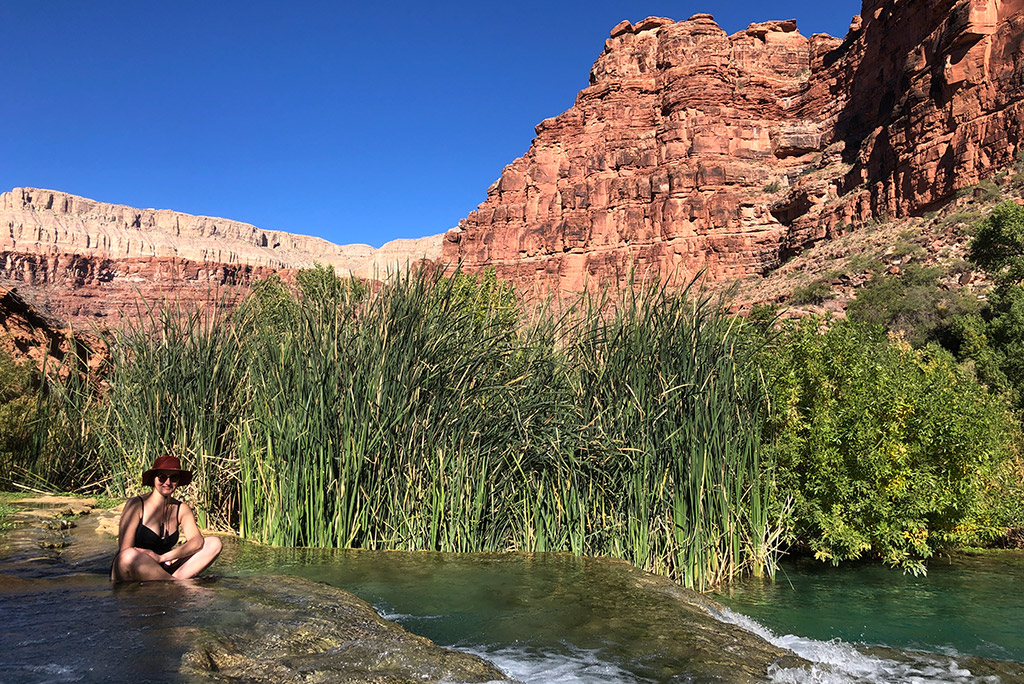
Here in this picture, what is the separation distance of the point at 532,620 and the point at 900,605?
17.6 feet

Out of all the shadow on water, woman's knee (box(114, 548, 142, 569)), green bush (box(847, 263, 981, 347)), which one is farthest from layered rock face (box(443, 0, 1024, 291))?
the shadow on water

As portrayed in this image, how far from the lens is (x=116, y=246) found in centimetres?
19775

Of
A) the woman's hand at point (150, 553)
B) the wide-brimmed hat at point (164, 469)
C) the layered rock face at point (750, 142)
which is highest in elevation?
the layered rock face at point (750, 142)

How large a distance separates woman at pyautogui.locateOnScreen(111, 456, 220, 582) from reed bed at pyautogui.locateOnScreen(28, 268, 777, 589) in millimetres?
1694

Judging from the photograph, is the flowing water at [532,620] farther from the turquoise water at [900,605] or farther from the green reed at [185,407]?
the green reed at [185,407]

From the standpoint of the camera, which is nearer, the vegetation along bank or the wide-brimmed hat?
the wide-brimmed hat

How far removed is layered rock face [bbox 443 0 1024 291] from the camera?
4291 cm

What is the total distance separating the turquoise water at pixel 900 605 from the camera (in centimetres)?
672

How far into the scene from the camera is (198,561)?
16.2ft

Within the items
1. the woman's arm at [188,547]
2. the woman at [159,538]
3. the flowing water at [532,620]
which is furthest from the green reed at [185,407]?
the woman's arm at [188,547]

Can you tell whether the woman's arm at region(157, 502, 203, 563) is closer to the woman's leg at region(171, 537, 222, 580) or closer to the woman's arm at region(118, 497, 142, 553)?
the woman's leg at region(171, 537, 222, 580)

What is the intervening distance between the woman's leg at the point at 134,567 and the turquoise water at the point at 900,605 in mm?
4897

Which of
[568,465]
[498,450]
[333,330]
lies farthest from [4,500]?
[568,465]

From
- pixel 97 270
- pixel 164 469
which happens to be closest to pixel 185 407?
pixel 164 469
